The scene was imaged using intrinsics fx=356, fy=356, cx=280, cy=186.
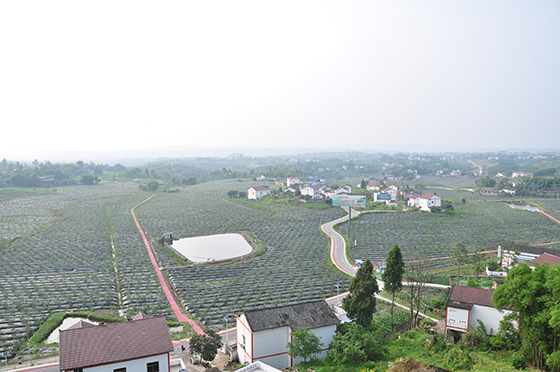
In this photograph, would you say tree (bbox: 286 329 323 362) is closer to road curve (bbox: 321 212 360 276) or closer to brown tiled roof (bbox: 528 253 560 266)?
road curve (bbox: 321 212 360 276)

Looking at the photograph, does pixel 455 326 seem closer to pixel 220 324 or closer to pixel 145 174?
pixel 220 324

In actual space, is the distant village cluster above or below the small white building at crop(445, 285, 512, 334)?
below

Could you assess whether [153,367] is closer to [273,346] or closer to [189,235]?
[273,346]

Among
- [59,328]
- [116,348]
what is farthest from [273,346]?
[59,328]

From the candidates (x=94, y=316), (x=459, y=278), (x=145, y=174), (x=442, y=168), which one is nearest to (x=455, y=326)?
(x=459, y=278)

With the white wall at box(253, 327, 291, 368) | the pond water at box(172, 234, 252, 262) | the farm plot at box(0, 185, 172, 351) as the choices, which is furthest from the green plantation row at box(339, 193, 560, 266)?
the farm plot at box(0, 185, 172, 351)

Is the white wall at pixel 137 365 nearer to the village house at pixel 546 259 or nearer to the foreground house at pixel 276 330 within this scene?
the foreground house at pixel 276 330
